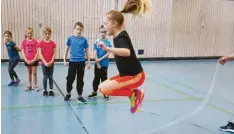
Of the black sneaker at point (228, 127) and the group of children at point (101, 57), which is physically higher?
the group of children at point (101, 57)

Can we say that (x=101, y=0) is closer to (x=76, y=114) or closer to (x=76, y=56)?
(x=76, y=56)

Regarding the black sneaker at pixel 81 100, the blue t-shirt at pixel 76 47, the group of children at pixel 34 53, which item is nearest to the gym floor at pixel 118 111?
the black sneaker at pixel 81 100

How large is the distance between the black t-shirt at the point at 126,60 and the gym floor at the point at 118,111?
1.26 m

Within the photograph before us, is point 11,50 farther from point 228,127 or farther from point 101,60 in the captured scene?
point 228,127

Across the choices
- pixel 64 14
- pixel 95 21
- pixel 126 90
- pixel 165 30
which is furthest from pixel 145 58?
pixel 126 90

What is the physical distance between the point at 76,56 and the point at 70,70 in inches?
10.3

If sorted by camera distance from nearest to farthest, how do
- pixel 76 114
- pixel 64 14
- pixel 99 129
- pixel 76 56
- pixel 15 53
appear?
pixel 99 129 < pixel 76 114 < pixel 76 56 < pixel 15 53 < pixel 64 14

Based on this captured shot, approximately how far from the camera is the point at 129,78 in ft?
8.86

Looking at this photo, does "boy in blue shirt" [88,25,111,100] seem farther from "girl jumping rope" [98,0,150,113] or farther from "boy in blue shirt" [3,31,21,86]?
"girl jumping rope" [98,0,150,113]

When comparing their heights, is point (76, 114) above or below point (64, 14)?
below

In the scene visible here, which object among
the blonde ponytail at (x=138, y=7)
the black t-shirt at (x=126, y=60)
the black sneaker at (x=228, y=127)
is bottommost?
the black sneaker at (x=228, y=127)

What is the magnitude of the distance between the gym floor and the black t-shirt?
4.13 ft

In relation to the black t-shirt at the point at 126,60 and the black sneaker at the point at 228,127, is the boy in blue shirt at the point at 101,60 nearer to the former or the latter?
the black sneaker at the point at 228,127

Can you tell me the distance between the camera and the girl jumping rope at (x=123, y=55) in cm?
249
